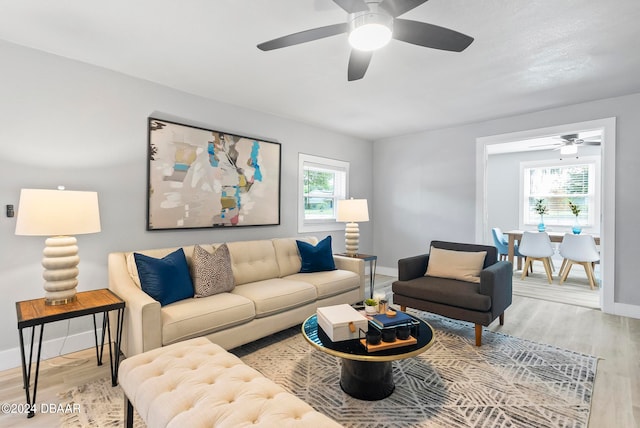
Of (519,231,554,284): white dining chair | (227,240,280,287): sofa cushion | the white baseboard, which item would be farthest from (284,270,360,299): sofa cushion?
(519,231,554,284): white dining chair

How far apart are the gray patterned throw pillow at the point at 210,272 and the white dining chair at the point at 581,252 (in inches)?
205

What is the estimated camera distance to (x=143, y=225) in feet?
10.0

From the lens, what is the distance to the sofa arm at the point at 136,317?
210 cm

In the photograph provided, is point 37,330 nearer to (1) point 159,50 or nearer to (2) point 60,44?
(2) point 60,44

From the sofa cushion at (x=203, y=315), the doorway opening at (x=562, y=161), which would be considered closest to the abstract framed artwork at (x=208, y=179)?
the sofa cushion at (x=203, y=315)

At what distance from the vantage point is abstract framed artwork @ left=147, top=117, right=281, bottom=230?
3.12 meters

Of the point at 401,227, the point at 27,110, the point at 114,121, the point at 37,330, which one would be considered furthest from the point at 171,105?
the point at 401,227

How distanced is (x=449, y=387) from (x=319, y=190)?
11.0ft

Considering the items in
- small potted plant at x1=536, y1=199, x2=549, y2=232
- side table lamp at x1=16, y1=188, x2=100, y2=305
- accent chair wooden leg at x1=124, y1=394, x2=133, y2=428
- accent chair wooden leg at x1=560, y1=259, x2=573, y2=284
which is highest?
small potted plant at x1=536, y1=199, x2=549, y2=232

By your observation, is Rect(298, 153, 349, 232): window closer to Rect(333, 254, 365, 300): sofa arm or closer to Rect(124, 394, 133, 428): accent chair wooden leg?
Rect(333, 254, 365, 300): sofa arm

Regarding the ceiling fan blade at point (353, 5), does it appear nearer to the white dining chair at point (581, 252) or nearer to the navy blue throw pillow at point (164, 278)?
the navy blue throw pillow at point (164, 278)

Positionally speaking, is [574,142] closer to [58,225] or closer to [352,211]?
[352,211]

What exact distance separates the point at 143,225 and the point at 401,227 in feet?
13.2

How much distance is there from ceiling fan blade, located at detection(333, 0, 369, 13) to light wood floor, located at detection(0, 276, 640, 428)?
8.66 ft
